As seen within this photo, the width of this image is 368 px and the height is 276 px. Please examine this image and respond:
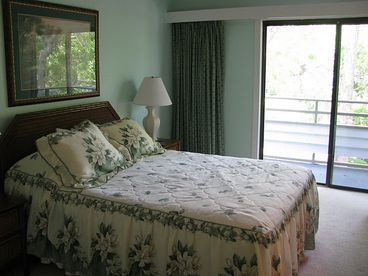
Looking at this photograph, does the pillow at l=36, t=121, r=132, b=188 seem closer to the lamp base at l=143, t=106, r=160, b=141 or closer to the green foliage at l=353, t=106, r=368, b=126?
the lamp base at l=143, t=106, r=160, b=141

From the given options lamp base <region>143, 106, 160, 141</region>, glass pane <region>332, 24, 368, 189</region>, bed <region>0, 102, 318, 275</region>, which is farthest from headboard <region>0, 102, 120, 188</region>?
glass pane <region>332, 24, 368, 189</region>

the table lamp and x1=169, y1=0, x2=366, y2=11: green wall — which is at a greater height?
x1=169, y1=0, x2=366, y2=11: green wall

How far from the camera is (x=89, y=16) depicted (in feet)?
12.4

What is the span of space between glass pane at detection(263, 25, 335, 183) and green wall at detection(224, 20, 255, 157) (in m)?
0.28

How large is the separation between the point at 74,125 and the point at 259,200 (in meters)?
1.85

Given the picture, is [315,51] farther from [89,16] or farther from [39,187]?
[39,187]

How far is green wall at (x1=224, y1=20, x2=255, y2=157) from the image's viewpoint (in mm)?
4914

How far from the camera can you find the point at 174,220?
239 centimetres

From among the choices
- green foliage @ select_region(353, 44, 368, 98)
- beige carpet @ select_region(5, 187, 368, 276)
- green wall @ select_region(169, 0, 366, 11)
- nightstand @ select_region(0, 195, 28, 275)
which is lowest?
beige carpet @ select_region(5, 187, 368, 276)

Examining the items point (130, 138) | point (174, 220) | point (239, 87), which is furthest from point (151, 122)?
point (174, 220)

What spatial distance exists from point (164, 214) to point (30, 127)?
147 centimetres

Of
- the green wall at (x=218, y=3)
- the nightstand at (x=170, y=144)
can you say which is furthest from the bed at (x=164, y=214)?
the green wall at (x=218, y=3)

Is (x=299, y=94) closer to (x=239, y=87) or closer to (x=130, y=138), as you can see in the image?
(x=239, y=87)

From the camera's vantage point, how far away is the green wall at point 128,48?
4.04 meters
